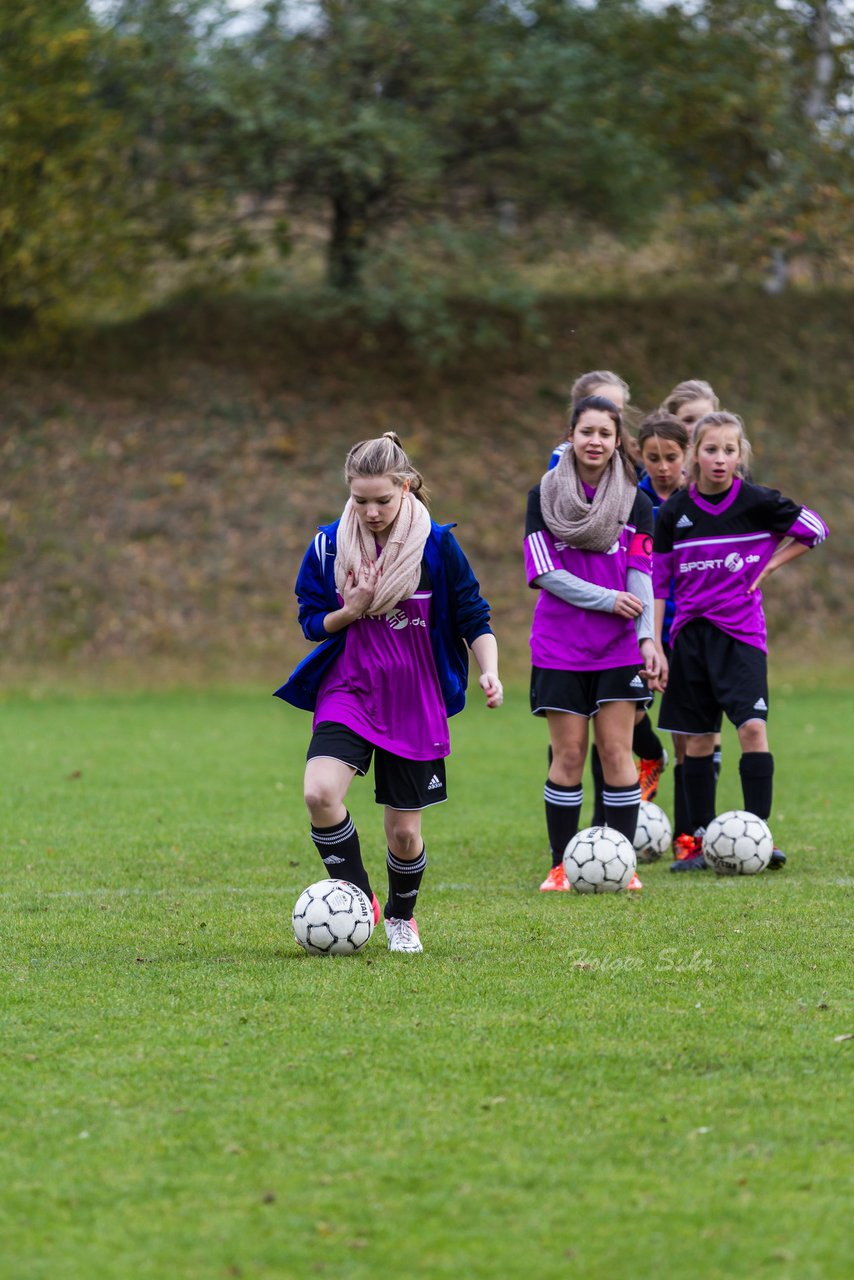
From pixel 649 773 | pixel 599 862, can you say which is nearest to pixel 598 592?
pixel 599 862

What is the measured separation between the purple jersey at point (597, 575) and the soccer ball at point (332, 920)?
6.84 ft

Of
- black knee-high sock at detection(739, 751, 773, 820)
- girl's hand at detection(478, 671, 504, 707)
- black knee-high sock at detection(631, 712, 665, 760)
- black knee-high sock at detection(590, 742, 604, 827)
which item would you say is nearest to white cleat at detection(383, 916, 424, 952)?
girl's hand at detection(478, 671, 504, 707)

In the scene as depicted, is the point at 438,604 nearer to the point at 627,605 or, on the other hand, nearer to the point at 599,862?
the point at 627,605

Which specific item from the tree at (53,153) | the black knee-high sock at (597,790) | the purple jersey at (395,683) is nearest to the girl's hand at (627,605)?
the black knee-high sock at (597,790)

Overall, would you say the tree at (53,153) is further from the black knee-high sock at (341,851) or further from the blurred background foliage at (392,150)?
the black knee-high sock at (341,851)

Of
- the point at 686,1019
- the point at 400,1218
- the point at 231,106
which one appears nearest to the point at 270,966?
the point at 686,1019

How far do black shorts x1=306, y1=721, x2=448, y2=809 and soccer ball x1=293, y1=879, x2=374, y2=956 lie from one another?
1.24 ft

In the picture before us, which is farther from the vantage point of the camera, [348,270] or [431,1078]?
[348,270]

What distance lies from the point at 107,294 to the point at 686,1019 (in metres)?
19.3

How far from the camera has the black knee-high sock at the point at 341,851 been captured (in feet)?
19.2

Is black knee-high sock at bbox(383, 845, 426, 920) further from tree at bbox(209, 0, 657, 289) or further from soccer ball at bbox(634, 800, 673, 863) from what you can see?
tree at bbox(209, 0, 657, 289)

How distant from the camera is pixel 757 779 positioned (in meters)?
8.16

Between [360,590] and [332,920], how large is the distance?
124 cm

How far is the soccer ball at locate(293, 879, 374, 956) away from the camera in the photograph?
5.77 metres
